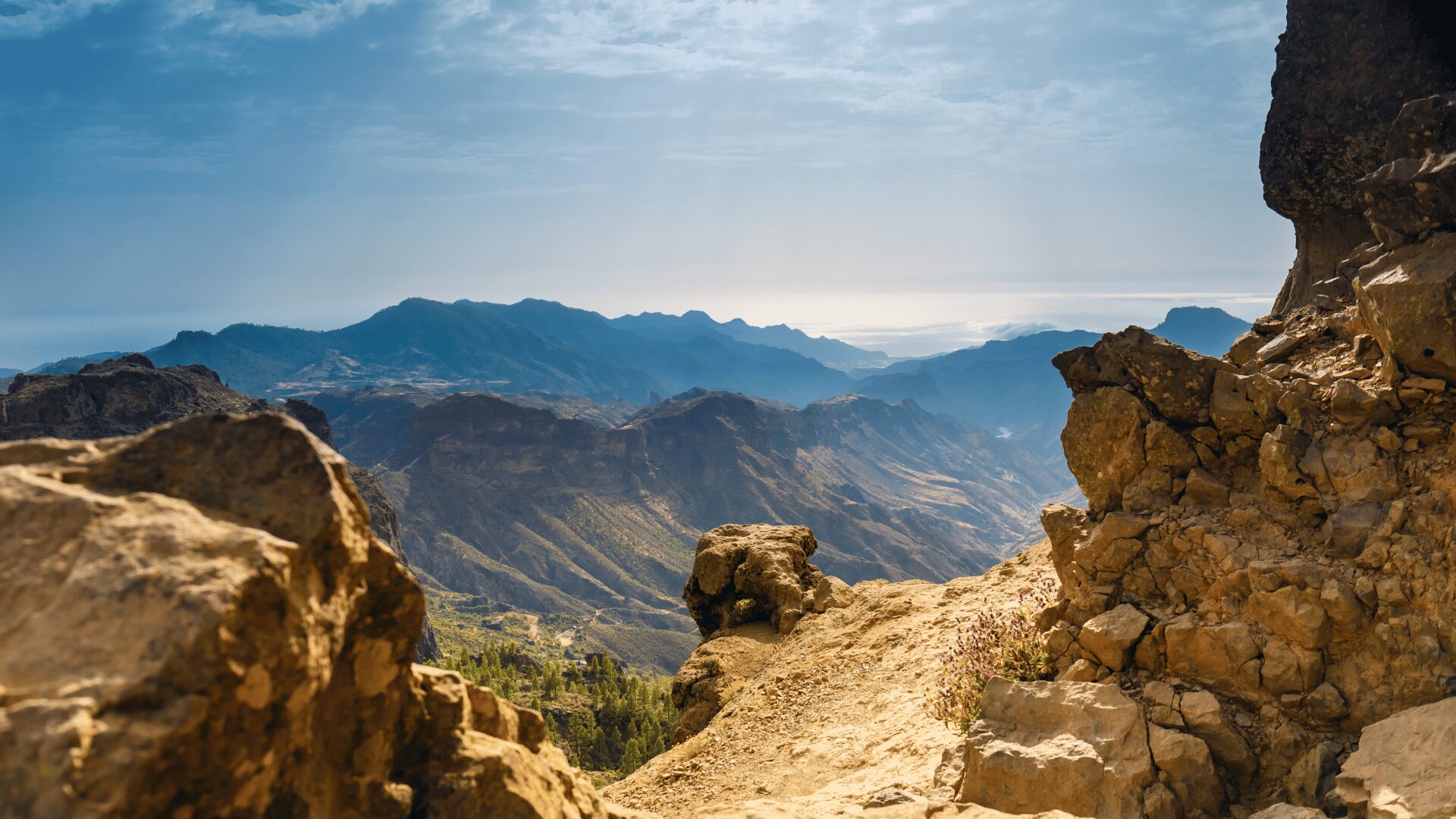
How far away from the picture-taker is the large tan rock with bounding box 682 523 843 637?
2498 cm

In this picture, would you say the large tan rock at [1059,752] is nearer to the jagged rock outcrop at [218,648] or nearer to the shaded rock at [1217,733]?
the shaded rock at [1217,733]

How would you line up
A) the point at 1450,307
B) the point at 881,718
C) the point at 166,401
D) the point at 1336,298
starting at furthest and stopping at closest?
the point at 166,401, the point at 881,718, the point at 1336,298, the point at 1450,307

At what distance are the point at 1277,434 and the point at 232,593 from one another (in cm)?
1302

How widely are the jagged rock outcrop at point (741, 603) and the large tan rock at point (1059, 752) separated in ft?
36.5

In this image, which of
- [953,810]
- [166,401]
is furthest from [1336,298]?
[166,401]

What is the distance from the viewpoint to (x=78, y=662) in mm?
4227

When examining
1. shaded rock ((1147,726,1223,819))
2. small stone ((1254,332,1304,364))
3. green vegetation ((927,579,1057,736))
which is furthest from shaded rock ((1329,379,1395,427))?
green vegetation ((927,579,1057,736))

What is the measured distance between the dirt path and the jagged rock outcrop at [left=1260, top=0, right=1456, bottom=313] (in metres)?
11.0

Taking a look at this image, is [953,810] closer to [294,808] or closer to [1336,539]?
[294,808]

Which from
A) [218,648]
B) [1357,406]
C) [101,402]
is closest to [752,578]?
[1357,406]

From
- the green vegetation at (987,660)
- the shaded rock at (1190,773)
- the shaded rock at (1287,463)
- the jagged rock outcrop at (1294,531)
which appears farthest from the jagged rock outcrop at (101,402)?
the shaded rock at (1287,463)

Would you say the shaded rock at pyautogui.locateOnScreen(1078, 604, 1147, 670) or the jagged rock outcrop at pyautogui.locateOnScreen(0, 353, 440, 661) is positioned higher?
the jagged rock outcrop at pyautogui.locateOnScreen(0, 353, 440, 661)

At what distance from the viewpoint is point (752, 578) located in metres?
26.0

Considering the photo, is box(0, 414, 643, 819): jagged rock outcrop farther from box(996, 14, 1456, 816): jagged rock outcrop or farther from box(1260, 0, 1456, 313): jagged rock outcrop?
box(1260, 0, 1456, 313): jagged rock outcrop
